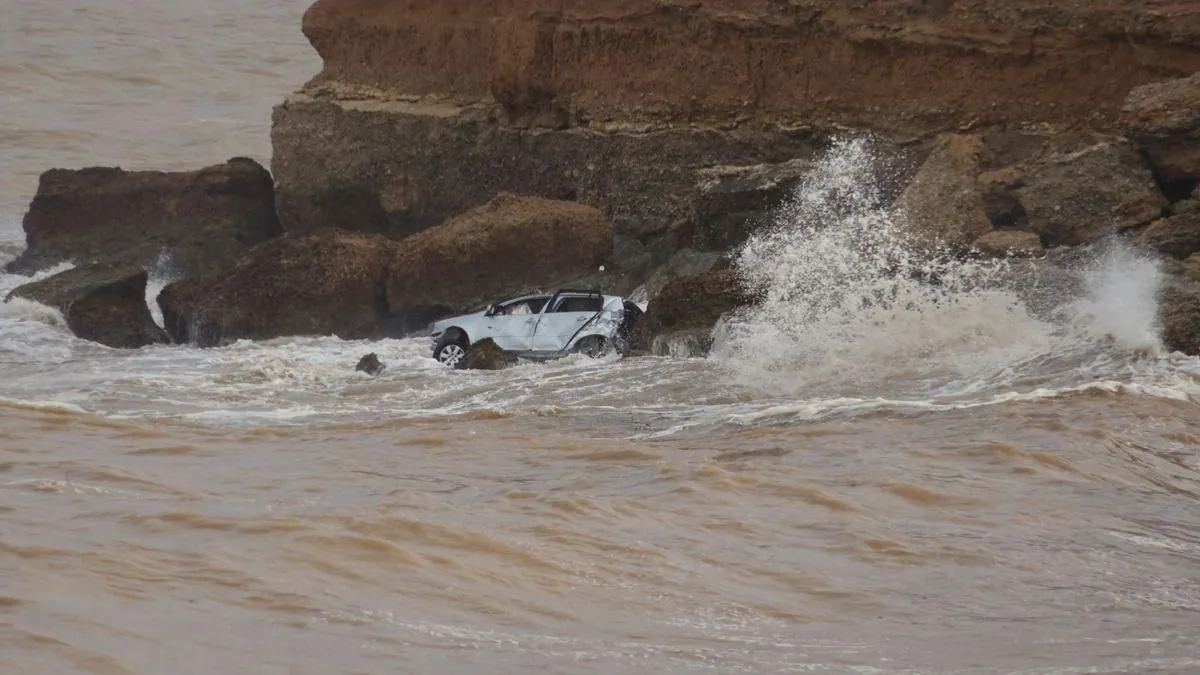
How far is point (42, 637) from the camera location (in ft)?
23.6

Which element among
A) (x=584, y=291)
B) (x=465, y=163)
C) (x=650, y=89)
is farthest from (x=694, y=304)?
(x=465, y=163)

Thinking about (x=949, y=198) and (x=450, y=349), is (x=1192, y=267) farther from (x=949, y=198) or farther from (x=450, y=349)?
(x=450, y=349)

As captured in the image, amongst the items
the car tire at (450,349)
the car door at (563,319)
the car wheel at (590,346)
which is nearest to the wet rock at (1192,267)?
the car wheel at (590,346)

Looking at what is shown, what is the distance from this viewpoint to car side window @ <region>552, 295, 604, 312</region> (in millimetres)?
18109

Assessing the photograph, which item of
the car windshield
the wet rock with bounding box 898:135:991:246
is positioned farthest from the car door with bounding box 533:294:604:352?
the wet rock with bounding box 898:135:991:246

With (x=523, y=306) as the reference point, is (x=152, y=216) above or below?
above

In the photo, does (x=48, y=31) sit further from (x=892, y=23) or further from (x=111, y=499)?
(x=111, y=499)

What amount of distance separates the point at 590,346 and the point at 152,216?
9.03 metres

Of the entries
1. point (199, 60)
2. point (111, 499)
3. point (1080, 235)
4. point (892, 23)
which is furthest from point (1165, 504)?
point (199, 60)

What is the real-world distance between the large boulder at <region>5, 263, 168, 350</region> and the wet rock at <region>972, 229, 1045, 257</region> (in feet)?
30.4

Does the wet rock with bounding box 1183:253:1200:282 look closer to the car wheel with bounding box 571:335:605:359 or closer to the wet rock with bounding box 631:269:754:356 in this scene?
the wet rock with bounding box 631:269:754:356

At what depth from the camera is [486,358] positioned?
1692 cm

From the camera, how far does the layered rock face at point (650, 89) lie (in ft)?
61.3

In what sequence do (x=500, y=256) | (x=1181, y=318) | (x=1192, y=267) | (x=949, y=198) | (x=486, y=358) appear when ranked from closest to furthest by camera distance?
(x=1181, y=318) < (x=1192, y=267) < (x=486, y=358) < (x=949, y=198) < (x=500, y=256)
